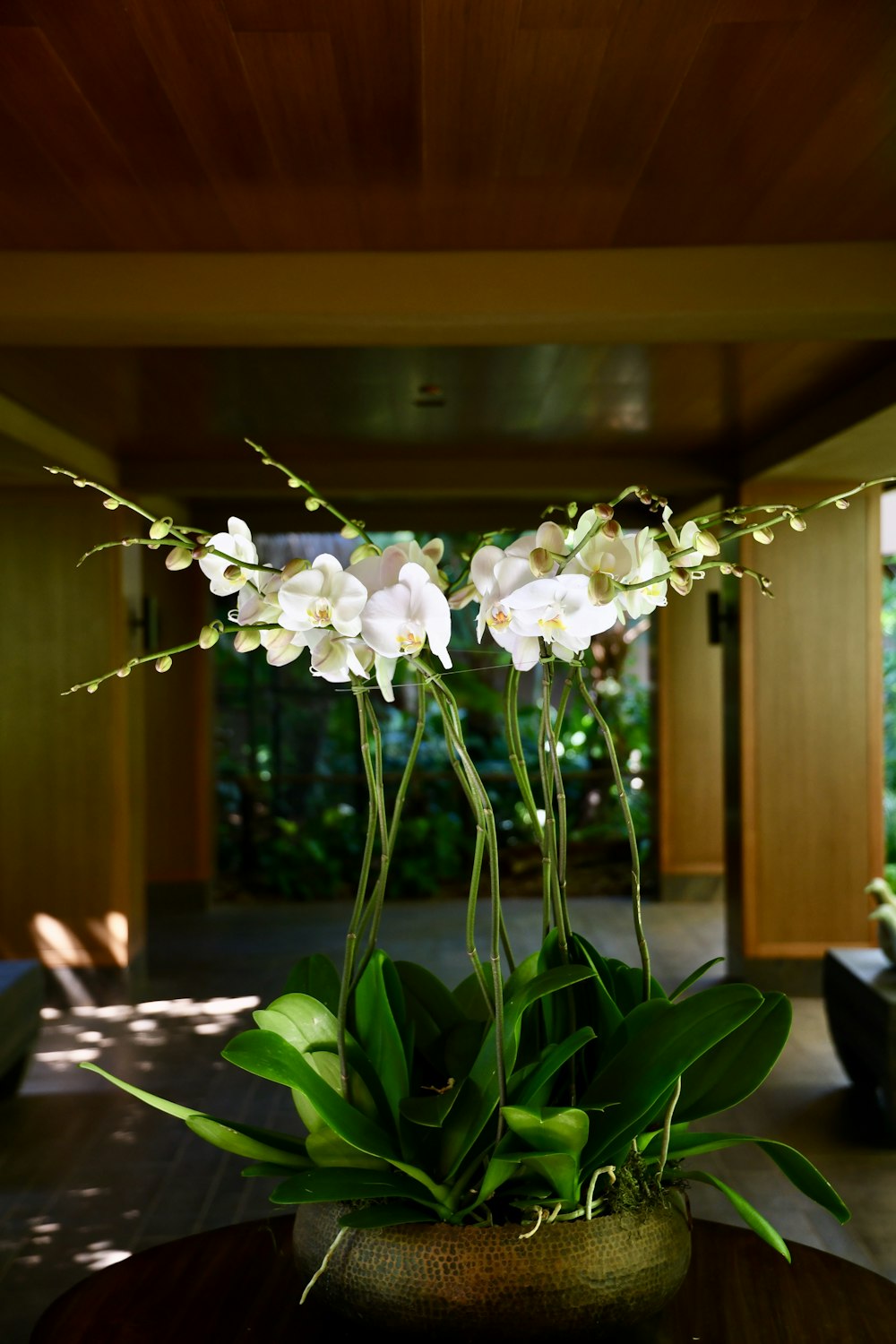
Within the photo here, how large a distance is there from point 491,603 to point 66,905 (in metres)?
5.10

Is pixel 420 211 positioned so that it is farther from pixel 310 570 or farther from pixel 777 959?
pixel 777 959

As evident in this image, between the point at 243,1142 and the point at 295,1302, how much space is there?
0.58 feet

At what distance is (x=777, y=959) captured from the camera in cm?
570

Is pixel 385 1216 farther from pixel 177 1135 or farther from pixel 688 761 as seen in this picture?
pixel 688 761

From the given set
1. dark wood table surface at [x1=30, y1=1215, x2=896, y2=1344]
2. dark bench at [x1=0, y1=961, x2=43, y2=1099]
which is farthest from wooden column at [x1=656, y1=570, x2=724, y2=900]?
dark wood table surface at [x1=30, y1=1215, x2=896, y2=1344]

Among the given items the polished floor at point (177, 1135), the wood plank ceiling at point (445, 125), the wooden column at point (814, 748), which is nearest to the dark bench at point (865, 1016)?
the polished floor at point (177, 1135)

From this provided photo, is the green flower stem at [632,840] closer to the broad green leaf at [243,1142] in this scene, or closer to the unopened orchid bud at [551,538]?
the unopened orchid bud at [551,538]

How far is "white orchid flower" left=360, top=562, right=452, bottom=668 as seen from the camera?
1093 mm

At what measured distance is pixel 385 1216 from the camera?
1.11 meters

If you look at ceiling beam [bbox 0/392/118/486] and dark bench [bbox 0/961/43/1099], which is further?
ceiling beam [bbox 0/392/118/486]

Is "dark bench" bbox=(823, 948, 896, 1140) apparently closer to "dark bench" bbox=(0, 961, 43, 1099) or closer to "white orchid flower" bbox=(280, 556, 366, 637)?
"dark bench" bbox=(0, 961, 43, 1099)

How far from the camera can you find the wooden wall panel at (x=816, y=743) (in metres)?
5.70

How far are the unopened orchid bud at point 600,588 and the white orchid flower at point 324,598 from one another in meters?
0.20

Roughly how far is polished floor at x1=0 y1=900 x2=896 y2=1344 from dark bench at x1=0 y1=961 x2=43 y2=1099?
0.32 feet
